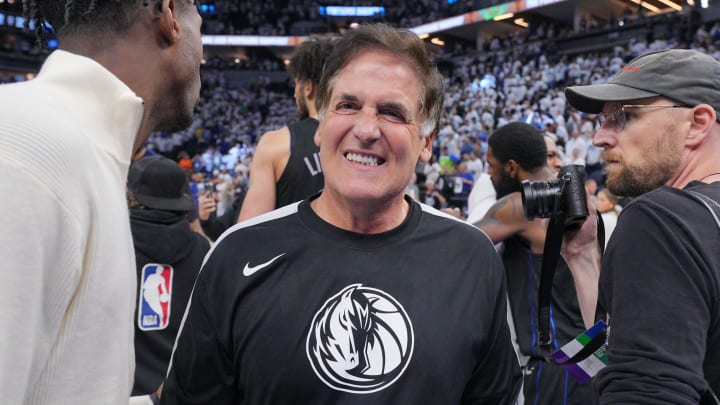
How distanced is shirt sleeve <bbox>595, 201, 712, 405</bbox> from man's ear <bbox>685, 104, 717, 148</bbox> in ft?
1.12

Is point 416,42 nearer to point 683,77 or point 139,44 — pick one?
point 683,77

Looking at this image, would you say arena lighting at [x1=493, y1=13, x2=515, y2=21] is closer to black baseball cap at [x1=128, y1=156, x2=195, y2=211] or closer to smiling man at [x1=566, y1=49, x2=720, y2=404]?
black baseball cap at [x1=128, y1=156, x2=195, y2=211]

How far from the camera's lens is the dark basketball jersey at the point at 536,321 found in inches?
108

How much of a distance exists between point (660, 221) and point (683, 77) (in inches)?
19.6

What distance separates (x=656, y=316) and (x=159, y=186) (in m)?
2.06

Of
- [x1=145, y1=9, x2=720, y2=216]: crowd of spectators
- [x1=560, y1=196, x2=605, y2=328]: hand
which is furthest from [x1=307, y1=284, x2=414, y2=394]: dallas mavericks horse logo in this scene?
[x1=145, y1=9, x2=720, y2=216]: crowd of spectators

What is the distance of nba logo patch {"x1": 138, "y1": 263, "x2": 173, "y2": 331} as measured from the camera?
8.46ft

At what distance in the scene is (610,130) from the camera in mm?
1883

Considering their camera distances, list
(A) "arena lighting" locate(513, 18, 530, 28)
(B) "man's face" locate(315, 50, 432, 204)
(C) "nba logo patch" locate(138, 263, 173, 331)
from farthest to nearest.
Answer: (A) "arena lighting" locate(513, 18, 530, 28) < (C) "nba logo patch" locate(138, 263, 173, 331) < (B) "man's face" locate(315, 50, 432, 204)

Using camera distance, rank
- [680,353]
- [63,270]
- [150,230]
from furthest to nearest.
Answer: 1. [150,230]
2. [680,353]
3. [63,270]

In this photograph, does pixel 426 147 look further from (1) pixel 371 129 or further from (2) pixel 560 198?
(2) pixel 560 198

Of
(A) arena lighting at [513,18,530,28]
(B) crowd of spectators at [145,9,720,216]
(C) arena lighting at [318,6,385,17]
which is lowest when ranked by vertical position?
(B) crowd of spectators at [145,9,720,216]

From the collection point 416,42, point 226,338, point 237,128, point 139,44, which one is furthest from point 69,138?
point 237,128

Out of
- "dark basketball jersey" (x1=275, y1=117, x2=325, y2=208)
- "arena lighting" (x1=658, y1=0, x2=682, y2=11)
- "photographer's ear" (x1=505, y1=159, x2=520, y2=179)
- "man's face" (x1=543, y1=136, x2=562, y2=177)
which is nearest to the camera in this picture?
"dark basketball jersey" (x1=275, y1=117, x2=325, y2=208)
